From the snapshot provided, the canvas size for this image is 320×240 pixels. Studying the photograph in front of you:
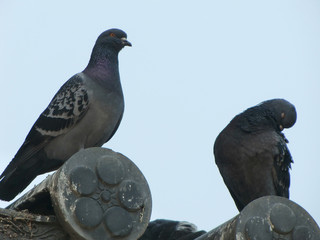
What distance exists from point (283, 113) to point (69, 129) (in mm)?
2768

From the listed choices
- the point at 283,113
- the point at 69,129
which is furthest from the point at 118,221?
the point at 283,113

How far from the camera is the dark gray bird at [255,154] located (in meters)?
7.84

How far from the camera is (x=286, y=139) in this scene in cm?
827

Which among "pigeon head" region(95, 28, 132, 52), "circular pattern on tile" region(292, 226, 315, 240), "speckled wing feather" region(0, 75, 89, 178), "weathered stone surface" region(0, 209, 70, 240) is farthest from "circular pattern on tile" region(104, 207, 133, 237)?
"pigeon head" region(95, 28, 132, 52)

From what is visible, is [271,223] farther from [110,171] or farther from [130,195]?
[110,171]

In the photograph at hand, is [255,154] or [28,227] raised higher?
[255,154]

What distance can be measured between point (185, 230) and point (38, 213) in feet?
6.79

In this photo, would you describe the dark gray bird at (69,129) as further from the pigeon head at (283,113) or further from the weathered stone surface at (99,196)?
the pigeon head at (283,113)

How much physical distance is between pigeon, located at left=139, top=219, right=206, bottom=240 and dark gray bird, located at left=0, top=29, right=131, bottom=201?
1.19 metres

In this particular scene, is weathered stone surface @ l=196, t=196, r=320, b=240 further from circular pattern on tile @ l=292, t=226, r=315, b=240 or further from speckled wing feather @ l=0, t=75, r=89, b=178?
speckled wing feather @ l=0, t=75, r=89, b=178

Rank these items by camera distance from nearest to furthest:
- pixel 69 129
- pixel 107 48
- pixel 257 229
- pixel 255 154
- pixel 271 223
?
pixel 257 229 < pixel 271 223 < pixel 69 129 < pixel 107 48 < pixel 255 154

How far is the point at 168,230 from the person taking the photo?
7484 mm

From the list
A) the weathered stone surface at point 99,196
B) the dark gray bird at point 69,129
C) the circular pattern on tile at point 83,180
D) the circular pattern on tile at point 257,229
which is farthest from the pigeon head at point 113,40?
the circular pattern on tile at point 257,229

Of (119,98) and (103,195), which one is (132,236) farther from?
(119,98)
